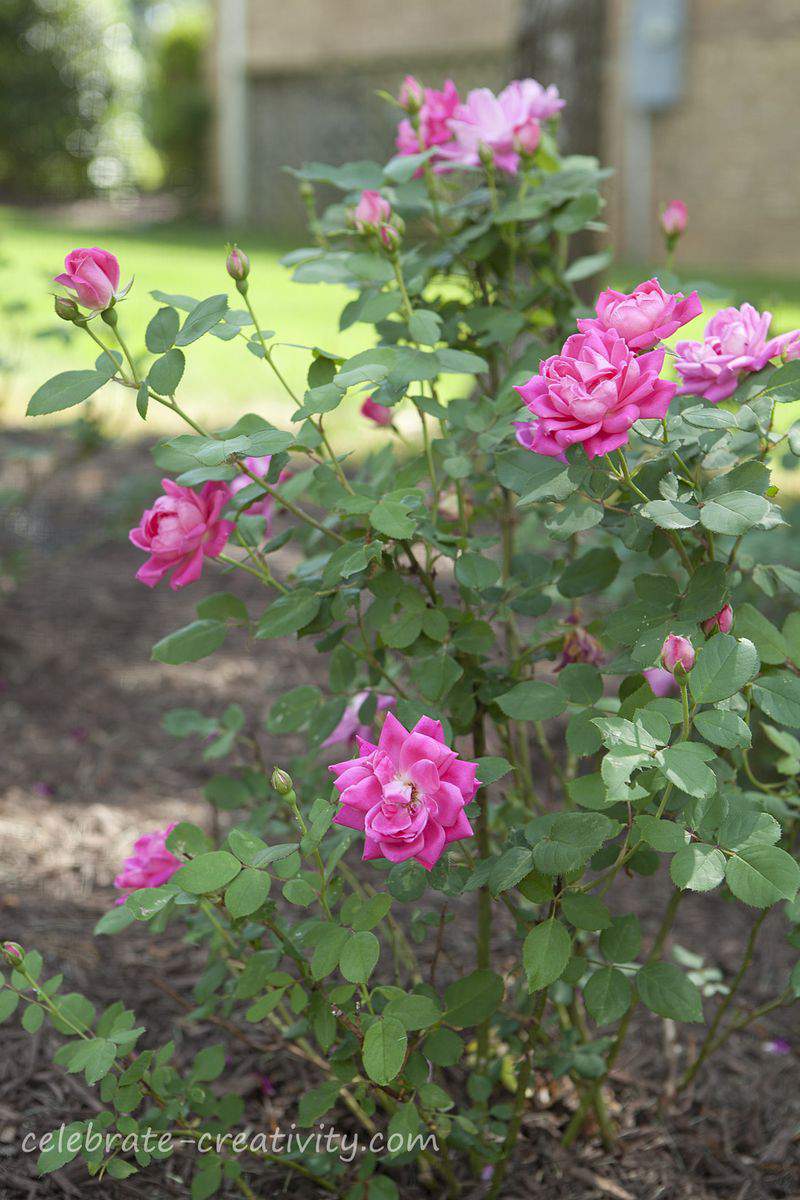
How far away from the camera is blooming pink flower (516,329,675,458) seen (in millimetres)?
938

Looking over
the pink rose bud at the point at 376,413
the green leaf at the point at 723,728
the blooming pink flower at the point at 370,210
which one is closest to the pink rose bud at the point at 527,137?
the blooming pink flower at the point at 370,210

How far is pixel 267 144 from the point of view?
1342 cm

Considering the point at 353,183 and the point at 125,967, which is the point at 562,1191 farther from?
the point at 353,183

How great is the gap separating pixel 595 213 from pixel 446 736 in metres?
0.70

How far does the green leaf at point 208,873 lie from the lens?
1023mm

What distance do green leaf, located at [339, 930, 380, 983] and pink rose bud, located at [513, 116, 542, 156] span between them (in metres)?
0.93

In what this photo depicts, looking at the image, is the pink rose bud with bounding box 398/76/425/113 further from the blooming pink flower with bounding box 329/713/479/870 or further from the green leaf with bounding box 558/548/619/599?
the blooming pink flower with bounding box 329/713/479/870

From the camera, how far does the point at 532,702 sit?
1156 millimetres

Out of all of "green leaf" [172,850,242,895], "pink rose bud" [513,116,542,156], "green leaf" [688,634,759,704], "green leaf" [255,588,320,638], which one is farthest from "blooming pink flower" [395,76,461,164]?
"green leaf" [172,850,242,895]

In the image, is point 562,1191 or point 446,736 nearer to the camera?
point 446,736

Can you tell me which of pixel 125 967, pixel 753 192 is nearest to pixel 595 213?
pixel 125 967

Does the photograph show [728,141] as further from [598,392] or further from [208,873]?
[208,873]

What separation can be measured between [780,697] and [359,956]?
1.45ft

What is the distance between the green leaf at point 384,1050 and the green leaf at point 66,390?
62cm
